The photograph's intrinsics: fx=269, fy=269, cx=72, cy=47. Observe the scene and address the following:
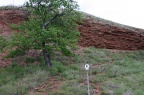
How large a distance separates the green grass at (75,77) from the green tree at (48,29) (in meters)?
0.88

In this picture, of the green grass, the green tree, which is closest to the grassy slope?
the green grass

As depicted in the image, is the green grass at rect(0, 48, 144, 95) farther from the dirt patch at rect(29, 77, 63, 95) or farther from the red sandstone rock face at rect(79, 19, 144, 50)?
the red sandstone rock face at rect(79, 19, 144, 50)

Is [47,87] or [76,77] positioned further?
[76,77]

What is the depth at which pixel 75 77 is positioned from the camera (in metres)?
11.2

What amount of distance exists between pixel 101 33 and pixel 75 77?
7827mm

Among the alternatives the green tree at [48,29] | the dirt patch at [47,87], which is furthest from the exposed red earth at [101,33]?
the dirt patch at [47,87]

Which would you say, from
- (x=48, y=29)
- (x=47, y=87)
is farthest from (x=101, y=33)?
(x=47, y=87)

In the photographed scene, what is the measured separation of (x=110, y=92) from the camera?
9508 mm

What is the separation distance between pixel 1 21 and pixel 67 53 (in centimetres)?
694

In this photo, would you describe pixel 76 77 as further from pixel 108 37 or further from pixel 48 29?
pixel 108 37

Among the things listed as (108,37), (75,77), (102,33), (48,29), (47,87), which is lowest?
(47,87)

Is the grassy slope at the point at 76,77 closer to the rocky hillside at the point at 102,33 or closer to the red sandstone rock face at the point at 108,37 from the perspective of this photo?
the red sandstone rock face at the point at 108,37

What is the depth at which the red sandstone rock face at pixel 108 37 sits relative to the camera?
18.1 m

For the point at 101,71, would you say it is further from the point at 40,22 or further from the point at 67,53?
the point at 40,22
